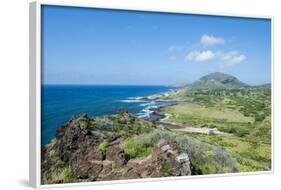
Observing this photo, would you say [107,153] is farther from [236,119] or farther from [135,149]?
[236,119]

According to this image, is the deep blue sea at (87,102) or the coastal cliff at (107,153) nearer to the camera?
the deep blue sea at (87,102)

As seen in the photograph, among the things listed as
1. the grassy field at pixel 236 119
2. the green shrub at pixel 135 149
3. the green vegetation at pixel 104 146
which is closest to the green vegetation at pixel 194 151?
the green shrub at pixel 135 149

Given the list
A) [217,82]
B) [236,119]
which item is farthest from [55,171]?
[236,119]

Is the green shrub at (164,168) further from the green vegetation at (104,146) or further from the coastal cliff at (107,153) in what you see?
the green vegetation at (104,146)

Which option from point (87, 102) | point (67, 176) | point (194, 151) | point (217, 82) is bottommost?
point (67, 176)

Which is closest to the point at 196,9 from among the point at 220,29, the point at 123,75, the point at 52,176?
the point at 220,29
